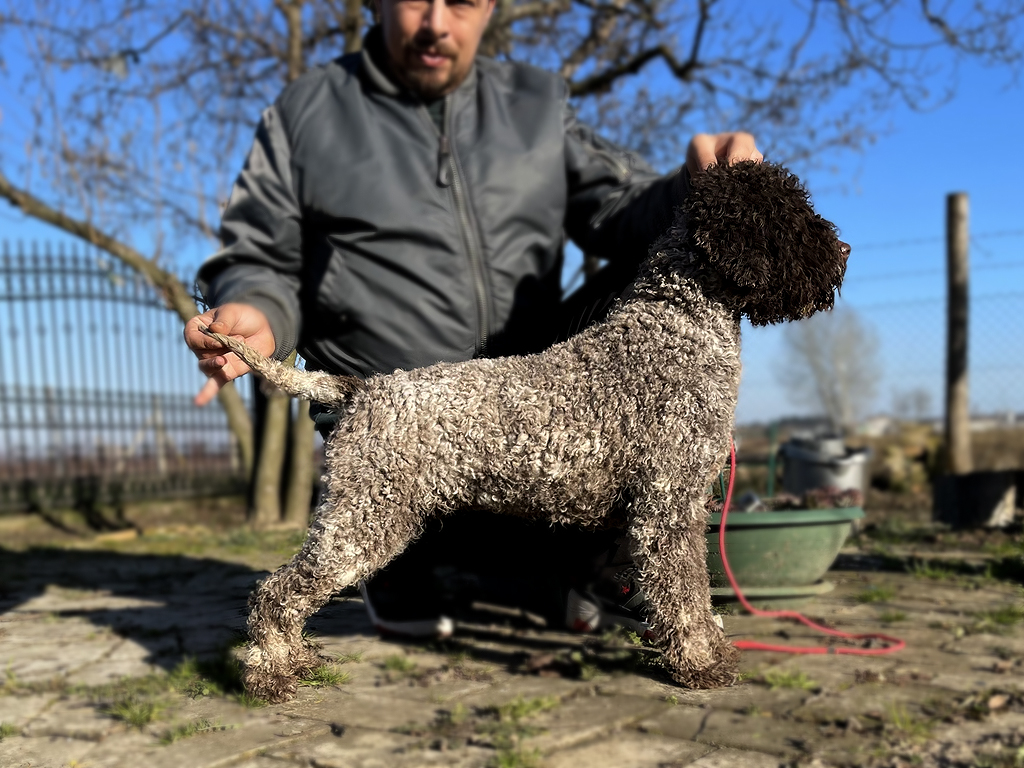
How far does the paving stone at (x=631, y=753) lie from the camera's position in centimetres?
169

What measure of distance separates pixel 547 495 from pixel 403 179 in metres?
1.12

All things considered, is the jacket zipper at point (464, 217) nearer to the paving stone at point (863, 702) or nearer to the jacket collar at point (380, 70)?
the jacket collar at point (380, 70)

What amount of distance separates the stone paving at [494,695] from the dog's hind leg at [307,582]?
Answer: 86 mm

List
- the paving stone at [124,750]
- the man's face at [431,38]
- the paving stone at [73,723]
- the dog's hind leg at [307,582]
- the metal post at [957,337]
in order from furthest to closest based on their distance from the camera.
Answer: the metal post at [957,337]
the man's face at [431,38]
the paving stone at [73,723]
the paving stone at [124,750]
the dog's hind leg at [307,582]

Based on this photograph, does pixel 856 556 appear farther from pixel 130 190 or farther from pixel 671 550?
pixel 130 190

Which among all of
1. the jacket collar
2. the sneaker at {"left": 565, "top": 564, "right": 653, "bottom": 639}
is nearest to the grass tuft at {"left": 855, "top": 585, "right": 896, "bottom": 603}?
the sneaker at {"left": 565, "top": 564, "right": 653, "bottom": 639}

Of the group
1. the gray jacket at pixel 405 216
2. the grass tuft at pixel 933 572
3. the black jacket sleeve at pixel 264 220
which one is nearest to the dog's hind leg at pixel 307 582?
the gray jacket at pixel 405 216

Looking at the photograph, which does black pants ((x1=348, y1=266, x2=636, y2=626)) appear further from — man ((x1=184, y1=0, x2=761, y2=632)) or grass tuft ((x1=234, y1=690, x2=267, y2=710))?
grass tuft ((x1=234, y1=690, x2=267, y2=710))

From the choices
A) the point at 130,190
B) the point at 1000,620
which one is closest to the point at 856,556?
the point at 1000,620

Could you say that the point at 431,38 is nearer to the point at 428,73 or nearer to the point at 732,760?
the point at 428,73

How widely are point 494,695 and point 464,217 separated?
1413 mm

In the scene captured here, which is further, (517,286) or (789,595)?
(789,595)

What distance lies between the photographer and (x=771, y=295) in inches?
50.7

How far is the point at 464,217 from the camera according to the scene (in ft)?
7.27
